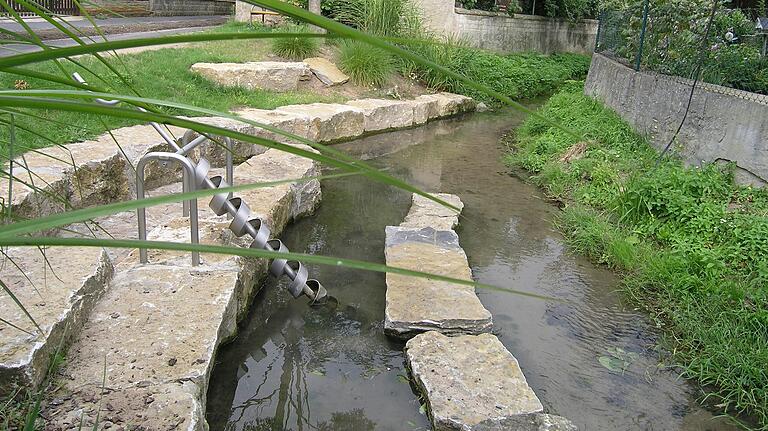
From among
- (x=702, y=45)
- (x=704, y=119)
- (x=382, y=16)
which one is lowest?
(x=704, y=119)

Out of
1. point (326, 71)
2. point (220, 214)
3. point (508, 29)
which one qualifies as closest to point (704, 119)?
point (220, 214)

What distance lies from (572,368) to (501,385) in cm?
62

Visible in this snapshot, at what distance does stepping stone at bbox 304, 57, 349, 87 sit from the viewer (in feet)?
30.5

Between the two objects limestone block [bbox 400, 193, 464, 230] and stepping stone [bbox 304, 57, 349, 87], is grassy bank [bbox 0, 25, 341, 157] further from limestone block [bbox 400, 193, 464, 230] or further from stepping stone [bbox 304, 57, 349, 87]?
limestone block [bbox 400, 193, 464, 230]

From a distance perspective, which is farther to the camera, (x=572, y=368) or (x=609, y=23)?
(x=609, y=23)

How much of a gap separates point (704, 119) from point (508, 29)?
11.1 metres

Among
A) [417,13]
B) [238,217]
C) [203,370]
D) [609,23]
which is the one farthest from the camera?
[417,13]

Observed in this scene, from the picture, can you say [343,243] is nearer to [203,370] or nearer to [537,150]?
[203,370]

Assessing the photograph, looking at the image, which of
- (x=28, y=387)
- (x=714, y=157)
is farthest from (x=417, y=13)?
(x=28, y=387)

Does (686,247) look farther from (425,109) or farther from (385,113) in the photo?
(425,109)

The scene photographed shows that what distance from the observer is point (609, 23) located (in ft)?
35.7

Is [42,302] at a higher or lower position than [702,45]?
lower

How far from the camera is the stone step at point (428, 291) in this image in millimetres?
3416

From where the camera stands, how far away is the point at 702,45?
5.90m
